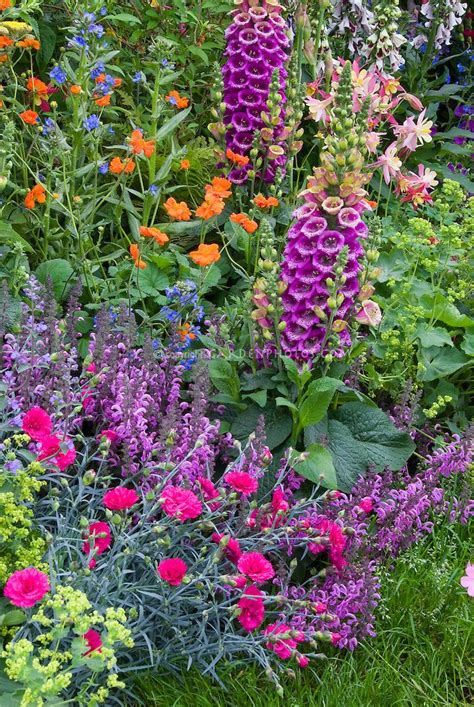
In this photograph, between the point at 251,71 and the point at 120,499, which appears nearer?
the point at 120,499

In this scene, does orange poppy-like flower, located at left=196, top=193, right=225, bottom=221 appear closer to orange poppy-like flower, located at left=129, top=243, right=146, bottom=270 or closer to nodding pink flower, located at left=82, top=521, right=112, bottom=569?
orange poppy-like flower, located at left=129, top=243, right=146, bottom=270

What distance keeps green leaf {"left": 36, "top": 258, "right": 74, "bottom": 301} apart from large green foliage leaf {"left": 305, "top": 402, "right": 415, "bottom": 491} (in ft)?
3.64

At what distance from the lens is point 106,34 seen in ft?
14.0

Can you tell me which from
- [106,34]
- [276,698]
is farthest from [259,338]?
[106,34]

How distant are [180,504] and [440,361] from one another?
63.6 inches

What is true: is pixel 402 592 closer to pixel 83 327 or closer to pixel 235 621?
pixel 235 621

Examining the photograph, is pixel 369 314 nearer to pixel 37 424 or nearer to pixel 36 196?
pixel 37 424

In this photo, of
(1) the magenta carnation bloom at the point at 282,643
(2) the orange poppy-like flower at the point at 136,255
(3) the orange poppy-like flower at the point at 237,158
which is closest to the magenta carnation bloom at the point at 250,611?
(1) the magenta carnation bloom at the point at 282,643

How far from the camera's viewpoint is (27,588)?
198cm

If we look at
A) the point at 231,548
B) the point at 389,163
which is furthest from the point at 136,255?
the point at 389,163

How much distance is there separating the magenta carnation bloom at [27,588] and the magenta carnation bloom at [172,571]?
29cm

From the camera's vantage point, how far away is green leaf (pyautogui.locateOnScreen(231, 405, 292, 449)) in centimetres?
286

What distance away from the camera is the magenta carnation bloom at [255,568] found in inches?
87.9

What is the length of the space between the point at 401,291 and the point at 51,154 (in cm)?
142
